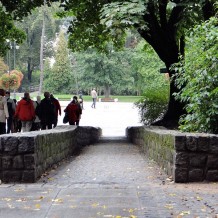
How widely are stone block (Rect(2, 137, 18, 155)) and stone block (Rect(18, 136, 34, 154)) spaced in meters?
0.07

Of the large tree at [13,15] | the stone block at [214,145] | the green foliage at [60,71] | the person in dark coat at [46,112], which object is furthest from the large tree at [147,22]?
the green foliage at [60,71]

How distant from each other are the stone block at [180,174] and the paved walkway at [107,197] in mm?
139

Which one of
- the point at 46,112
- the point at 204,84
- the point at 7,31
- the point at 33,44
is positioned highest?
the point at 33,44

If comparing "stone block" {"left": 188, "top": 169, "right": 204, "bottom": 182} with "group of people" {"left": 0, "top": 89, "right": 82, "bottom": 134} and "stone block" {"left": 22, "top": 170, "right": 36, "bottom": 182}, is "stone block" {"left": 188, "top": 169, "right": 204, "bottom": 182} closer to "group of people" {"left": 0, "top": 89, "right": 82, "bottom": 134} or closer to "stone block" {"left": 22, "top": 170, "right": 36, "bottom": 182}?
"stone block" {"left": 22, "top": 170, "right": 36, "bottom": 182}

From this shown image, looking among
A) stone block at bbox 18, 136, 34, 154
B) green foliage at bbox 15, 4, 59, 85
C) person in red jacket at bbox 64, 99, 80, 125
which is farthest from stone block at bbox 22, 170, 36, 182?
green foliage at bbox 15, 4, 59, 85

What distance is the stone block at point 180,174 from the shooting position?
7.48 metres

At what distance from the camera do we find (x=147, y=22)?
1436cm

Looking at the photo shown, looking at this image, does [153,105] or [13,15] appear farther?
[153,105]

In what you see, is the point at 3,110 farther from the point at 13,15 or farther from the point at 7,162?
the point at 7,162

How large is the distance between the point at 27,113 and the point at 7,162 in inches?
322

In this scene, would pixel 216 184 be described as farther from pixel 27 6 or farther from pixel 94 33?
pixel 94 33

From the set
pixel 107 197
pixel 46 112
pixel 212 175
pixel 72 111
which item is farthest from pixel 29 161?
pixel 72 111

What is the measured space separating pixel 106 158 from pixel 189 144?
4.71 meters

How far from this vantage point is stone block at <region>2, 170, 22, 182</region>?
7492 mm
